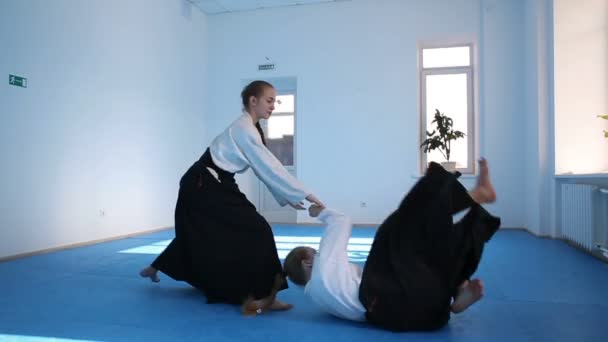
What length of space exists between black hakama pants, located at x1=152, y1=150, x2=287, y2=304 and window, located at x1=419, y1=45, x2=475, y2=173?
4.97 metres

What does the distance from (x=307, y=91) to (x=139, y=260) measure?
13.4 feet

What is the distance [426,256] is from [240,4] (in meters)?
6.25

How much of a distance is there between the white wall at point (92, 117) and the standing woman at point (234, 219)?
2473 mm

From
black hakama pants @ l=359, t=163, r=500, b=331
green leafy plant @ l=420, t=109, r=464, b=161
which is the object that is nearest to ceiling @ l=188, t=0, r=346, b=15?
green leafy plant @ l=420, t=109, r=464, b=161

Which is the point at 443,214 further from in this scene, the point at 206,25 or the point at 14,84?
the point at 206,25

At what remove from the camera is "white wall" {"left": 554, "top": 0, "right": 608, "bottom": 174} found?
4.98 metres

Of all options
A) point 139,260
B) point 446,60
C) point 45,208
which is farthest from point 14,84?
point 446,60

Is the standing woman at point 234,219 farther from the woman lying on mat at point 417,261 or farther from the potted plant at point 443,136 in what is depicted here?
the potted plant at point 443,136

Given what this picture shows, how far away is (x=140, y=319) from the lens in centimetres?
214

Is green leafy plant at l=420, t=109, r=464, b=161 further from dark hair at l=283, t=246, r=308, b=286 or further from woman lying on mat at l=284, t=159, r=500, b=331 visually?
dark hair at l=283, t=246, r=308, b=286

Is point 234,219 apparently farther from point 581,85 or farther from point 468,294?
point 581,85

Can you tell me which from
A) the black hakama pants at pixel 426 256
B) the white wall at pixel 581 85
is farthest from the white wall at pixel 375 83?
the black hakama pants at pixel 426 256

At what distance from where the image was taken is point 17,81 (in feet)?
13.2

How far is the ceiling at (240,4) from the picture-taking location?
696cm
